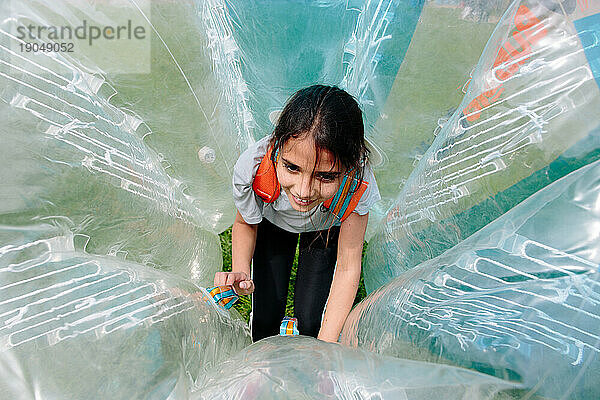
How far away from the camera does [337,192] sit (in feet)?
3.06

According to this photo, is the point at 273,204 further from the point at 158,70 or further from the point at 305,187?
the point at 158,70

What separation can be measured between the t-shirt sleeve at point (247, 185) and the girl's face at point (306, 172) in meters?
0.09

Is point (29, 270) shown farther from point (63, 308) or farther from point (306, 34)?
point (306, 34)

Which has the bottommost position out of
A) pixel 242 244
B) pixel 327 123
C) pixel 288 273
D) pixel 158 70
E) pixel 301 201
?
pixel 288 273

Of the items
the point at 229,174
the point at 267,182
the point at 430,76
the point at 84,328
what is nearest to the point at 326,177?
the point at 267,182

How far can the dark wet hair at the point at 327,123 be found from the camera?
0.78m

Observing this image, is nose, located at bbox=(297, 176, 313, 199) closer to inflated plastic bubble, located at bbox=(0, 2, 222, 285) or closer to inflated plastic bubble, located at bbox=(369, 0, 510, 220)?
inflated plastic bubble, located at bbox=(0, 2, 222, 285)

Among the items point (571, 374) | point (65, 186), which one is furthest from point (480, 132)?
point (65, 186)

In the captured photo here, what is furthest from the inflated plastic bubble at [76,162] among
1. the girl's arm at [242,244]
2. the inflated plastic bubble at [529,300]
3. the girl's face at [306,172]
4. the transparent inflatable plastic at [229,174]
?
the inflated plastic bubble at [529,300]

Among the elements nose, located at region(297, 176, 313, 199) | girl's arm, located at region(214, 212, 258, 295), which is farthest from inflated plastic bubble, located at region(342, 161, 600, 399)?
girl's arm, located at region(214, 212, 258, 295)

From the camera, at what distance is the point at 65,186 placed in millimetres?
786

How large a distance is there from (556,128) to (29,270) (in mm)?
779

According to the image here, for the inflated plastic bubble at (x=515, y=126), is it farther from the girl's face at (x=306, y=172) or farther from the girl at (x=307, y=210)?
the girl's face at (x=306, y=172)

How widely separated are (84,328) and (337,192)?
0.50 m
